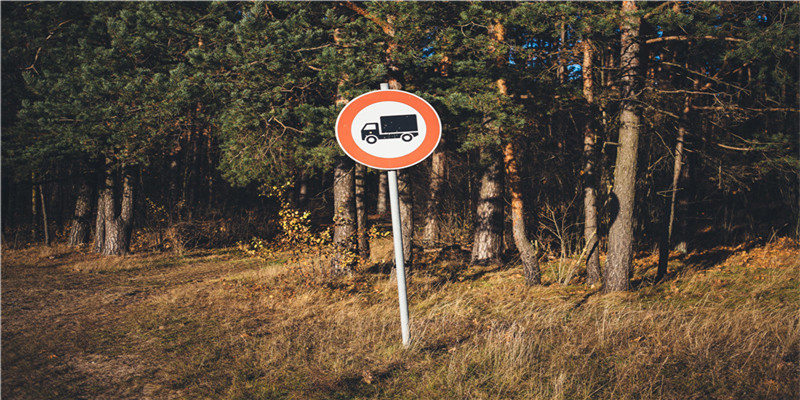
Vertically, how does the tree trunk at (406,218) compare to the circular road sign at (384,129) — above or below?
below

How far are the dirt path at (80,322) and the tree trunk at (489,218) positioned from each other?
20.7 feet

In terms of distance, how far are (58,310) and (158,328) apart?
2.48 meters

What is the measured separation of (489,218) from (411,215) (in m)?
2.86

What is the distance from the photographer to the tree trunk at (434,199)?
45.4 feet

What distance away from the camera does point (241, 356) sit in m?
4.32

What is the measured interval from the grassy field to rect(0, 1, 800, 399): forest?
35 mm

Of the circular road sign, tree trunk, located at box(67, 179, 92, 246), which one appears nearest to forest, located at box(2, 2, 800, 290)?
the circular road sign

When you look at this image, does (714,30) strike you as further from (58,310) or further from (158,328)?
(58,310)

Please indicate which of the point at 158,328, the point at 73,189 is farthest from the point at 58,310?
the point at 73,189

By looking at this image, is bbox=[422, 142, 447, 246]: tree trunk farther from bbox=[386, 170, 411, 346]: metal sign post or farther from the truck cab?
the truck cab

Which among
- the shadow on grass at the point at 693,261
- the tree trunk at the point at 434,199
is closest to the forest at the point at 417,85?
the shadow on grass at the point at 693,261

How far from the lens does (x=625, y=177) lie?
25.6 ft

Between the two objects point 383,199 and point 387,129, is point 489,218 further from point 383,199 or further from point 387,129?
point 383,199

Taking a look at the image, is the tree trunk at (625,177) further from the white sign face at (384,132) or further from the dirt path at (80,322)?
the dirt path at (80,322)
